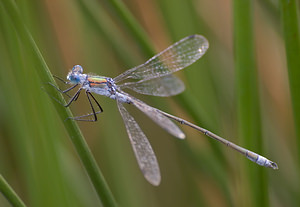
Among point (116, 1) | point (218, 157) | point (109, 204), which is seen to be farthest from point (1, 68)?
point (218, 157)

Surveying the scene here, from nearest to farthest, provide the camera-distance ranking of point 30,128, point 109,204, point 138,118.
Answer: point 30,128, point 109,204, point 138,118

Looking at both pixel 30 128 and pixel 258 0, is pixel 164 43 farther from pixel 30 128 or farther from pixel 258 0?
pixel 30 128

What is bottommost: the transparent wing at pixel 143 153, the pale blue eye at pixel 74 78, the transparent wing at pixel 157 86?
the transparent wing at pixel 143 153

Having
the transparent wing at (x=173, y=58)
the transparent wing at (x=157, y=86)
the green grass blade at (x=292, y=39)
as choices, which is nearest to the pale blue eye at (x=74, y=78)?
the transparent wing at (x=173, y=58)

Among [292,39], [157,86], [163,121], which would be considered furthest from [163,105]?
[292,39]

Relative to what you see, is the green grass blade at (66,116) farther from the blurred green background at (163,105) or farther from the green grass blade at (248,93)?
the green grass blade at (248,93)

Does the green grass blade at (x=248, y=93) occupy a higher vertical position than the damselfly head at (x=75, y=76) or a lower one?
lower
